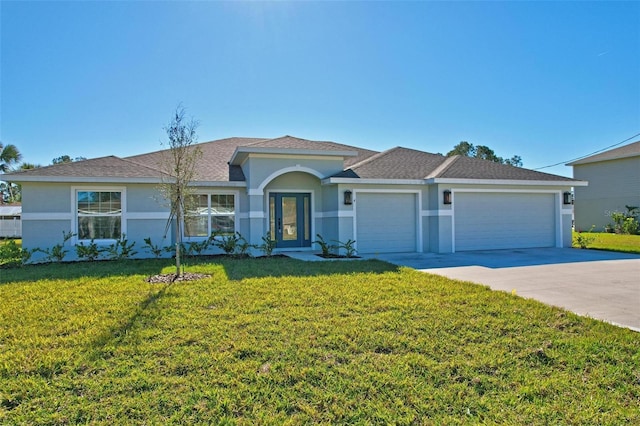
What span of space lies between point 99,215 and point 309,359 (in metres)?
11.7

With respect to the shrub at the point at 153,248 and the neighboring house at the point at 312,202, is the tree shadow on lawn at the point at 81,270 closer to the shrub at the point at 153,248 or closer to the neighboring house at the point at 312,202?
the shrub at the point at 153,248

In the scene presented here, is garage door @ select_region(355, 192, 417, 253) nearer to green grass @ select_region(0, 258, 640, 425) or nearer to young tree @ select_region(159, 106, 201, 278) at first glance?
young tree @ select_region(159, 106, 201, 278)

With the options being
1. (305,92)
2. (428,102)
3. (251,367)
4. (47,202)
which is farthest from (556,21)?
(47,202)

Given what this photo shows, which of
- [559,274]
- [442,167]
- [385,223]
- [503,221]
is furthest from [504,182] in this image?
[559,274]

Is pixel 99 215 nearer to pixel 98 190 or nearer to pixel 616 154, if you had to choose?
pixel 98 190

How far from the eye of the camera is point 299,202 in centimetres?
1497

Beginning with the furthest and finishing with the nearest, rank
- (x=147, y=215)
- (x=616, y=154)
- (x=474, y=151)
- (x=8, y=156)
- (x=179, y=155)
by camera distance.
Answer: (x=474, y=151)
(x=8, y=156)
(x=616, y=154)
(x=147, y=215)
(x=179, y=155)

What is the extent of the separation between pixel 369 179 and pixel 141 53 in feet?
28.4

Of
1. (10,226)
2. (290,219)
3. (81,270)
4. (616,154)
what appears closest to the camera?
(81,270)

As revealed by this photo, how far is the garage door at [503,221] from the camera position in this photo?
571 inches

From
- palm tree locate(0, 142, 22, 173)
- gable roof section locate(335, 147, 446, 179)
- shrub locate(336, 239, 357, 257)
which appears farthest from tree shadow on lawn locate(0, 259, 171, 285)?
palm tree locate(0, 142, 22, 173)

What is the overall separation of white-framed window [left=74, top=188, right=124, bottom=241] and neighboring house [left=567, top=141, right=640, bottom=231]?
97.5 feet

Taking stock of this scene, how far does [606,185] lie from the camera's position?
26.7 m

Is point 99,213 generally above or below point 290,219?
above
